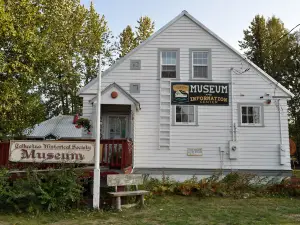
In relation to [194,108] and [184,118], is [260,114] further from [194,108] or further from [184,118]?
[184,118]

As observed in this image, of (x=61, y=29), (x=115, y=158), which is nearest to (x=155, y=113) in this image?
(x=115, y=158)

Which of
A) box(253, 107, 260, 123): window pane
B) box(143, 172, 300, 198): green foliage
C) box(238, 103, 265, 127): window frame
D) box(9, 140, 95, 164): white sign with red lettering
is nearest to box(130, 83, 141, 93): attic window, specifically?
box(143, 172, 300, 198): green foliage

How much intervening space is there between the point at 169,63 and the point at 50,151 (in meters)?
7.45

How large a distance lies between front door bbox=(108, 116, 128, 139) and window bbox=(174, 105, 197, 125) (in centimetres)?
244

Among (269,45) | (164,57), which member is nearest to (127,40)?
(269,45)

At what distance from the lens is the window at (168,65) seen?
14367 millimetres

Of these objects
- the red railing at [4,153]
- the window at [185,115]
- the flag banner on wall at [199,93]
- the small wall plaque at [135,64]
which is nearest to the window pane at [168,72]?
the flag banner on wall at [199,93]

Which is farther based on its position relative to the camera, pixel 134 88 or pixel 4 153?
pixel 134 88

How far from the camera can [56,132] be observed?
32500 mm

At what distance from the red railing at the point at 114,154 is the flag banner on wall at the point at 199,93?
4.61 m

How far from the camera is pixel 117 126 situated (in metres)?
14.7

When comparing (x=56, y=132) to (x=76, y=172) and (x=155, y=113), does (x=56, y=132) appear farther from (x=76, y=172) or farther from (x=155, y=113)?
(x=76, y=172)

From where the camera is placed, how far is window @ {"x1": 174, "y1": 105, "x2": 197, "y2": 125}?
553 inches

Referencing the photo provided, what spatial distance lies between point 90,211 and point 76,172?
43.9 inches
